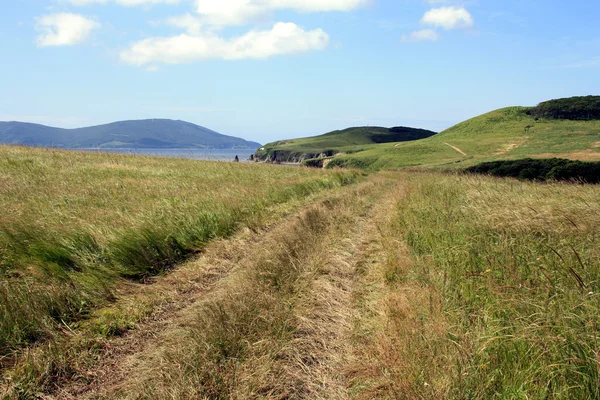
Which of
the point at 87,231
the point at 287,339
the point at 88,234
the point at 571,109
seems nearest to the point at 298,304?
the point at 287,339

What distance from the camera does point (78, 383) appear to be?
134 inches

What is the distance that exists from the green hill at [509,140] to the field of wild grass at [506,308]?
221ft

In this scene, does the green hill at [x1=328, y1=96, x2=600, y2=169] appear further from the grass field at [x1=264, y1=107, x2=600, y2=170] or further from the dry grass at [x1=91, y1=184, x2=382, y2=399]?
the dry grass at [x1=91, y1=184, x2=382, y2=399]

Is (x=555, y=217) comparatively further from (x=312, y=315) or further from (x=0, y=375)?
(x=0, y=375)

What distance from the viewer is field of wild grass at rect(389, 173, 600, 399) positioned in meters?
2.97

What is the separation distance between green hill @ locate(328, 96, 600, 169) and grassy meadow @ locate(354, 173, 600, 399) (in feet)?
221

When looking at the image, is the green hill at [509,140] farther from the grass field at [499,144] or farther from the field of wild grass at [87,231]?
the field of wild grass at [87,231]

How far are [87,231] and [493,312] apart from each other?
6.56 m

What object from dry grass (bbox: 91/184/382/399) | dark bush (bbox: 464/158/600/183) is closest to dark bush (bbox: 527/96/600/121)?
dark bush (bbox: 464/158/600/183)

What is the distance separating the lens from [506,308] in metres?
3.98

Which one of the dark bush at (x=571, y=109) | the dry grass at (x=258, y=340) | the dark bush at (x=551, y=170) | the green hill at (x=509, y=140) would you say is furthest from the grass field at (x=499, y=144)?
the dry grass at (x=258, y=340)

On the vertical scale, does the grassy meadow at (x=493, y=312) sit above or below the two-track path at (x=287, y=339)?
above

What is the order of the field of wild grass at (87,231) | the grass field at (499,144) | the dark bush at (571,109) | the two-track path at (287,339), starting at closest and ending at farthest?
the two-track path at (287,339) < the field of wild grass at (87,231) < the grass field at (499,144) < the dark bush at (571,109)

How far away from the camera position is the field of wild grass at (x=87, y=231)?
4.47 m
